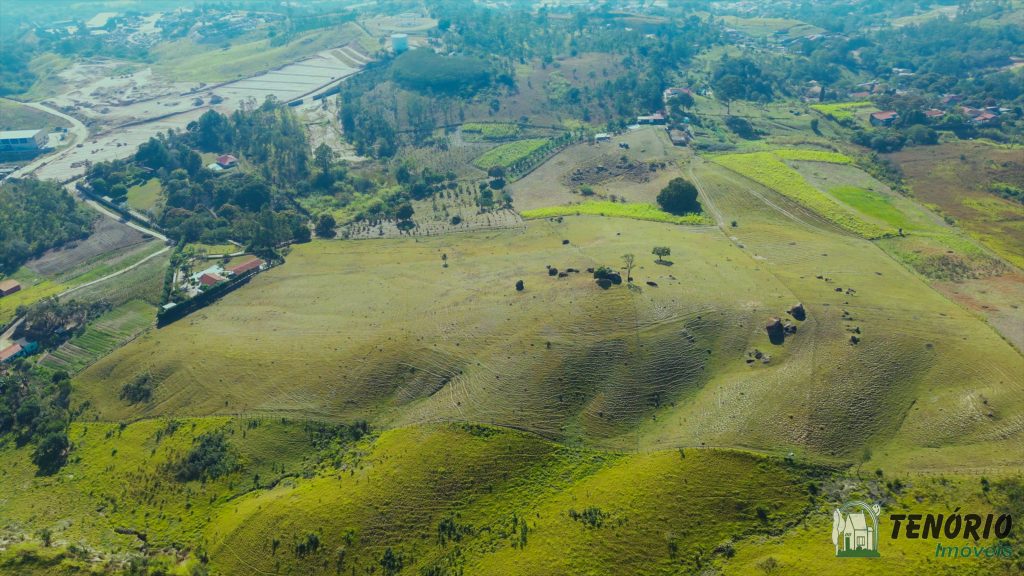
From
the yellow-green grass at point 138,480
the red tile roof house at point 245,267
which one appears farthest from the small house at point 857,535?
the red tile roof house at point 245,267

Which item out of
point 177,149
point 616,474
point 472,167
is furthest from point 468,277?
point 177,149

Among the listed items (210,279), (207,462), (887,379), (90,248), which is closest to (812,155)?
(887,379)

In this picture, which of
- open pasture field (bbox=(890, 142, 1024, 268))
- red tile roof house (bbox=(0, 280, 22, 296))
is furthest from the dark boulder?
red tile roof house (bbox=(0, 280, 22, 296))

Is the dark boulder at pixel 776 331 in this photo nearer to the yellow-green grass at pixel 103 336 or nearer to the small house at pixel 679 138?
the yellow-green grass at pixel 103 336

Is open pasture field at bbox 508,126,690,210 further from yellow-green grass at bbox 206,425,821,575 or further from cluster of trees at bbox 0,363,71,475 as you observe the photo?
cluster of trees at bbox 0,363,71,475

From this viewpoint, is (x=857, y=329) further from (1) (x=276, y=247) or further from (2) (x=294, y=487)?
(1) (x=276, y=247)
